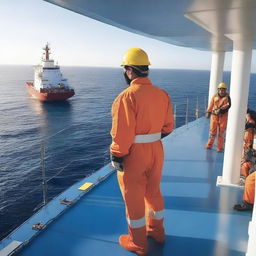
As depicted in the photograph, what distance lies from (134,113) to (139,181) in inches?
22.0

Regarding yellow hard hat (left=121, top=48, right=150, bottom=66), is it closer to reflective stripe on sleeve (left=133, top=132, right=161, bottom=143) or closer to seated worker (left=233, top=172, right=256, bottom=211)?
reflective stripe on sleeve (left=133, top=132, right=161, bottom=143)

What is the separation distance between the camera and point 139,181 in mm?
2279

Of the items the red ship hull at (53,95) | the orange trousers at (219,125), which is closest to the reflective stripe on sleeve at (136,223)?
the orange trousers at (219,125)

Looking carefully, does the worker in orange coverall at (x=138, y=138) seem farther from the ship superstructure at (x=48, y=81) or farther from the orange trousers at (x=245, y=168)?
the ship superstructure at (x=48, y=81)

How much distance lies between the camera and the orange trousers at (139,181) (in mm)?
2227

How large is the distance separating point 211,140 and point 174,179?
1.73 m

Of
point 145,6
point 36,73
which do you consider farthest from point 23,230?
point 36,73

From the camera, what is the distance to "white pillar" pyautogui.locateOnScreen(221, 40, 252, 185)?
357 cm

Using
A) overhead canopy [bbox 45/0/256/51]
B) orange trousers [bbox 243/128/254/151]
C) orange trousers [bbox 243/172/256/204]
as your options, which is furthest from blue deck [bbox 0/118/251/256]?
overhead canopy [bbox 45/0/256/51]

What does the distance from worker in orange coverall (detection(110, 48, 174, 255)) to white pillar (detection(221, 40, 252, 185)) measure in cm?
163

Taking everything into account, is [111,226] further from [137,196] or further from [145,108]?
[145,108]

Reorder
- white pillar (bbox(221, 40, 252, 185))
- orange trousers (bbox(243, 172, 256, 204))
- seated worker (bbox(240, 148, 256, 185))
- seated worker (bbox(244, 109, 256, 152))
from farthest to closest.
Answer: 1. seated worker (bbox(244, 109, 256, 152))
2. seated worker (bbox(240, 148, 256, 185))
3. white pillar (bbox(221, 40, 252, 185))
4. orange trousers (bbox(243, 172, 256, 204))

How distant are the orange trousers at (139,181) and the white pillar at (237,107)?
1802mm

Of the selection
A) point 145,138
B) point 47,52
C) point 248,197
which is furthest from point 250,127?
point 47,52
